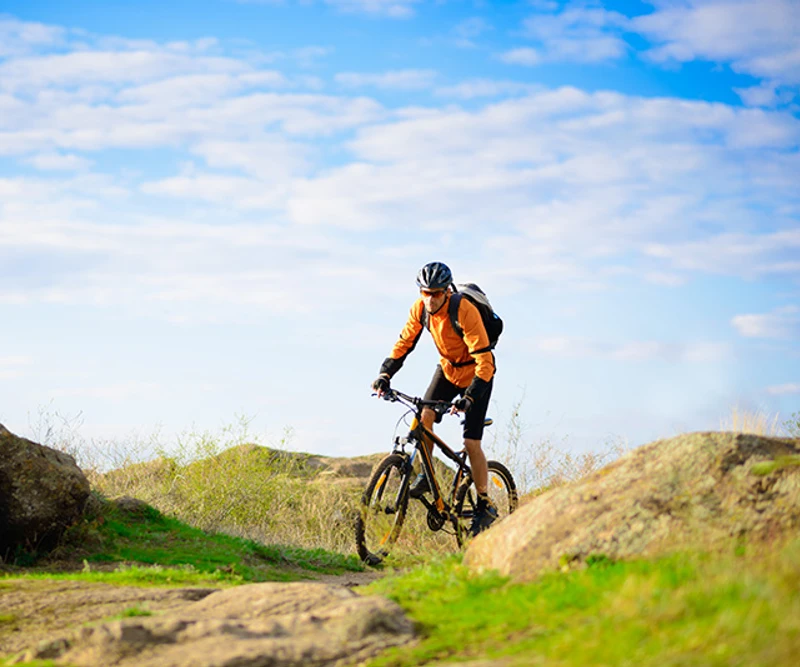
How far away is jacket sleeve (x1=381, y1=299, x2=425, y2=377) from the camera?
998 cm

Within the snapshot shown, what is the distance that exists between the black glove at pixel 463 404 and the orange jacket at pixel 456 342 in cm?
32

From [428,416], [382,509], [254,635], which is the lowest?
[254,635]

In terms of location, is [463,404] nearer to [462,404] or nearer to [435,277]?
[462,404]

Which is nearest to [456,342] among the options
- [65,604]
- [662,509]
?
[662,509]

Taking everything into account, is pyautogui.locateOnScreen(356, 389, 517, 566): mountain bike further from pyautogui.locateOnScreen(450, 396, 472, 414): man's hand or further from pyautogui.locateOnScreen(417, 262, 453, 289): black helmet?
pyautogui.locateOnScreen(417, 262, 453, 289): black helmet

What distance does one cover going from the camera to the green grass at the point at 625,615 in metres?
3.32

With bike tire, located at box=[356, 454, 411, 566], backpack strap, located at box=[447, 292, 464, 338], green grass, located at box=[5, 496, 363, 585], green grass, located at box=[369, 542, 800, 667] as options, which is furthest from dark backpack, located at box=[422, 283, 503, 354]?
green grass, located at box=[369, 542, 800, 667]

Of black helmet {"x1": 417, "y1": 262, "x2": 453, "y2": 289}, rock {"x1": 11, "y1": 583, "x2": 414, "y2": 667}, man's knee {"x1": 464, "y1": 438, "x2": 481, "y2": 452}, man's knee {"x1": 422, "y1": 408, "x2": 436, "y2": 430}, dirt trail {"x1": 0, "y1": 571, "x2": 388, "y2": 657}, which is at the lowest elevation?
dirt trail {"x1": 0, "y1": 571, "x2": 388, "y2": 657}

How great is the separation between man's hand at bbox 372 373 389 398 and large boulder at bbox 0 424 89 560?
4179 millimetres

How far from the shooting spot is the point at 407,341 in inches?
396

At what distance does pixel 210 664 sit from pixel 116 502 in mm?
8670

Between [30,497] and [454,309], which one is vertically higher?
[454,309]

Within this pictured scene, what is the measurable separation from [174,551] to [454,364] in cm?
426

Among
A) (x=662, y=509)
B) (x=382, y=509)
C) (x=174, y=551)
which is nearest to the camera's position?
(x=662, y=509)
